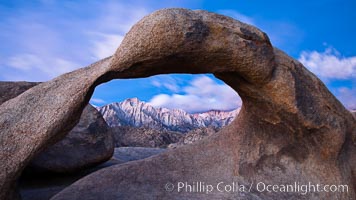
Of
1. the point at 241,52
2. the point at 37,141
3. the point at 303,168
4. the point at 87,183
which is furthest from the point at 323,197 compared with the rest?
the point at 37,141

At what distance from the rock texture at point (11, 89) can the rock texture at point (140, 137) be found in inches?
289

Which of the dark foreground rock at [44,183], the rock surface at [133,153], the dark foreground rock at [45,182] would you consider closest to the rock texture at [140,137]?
the rock surface at [133,153]

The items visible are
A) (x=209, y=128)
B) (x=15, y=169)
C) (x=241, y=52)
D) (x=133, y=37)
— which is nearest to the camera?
(x=15, y=169)

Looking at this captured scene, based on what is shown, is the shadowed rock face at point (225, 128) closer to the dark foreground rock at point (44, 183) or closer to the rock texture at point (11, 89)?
the dark foreground rock at point (44, 183)

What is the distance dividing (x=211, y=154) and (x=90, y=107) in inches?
129

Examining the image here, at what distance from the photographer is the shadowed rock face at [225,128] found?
3428 millimetres

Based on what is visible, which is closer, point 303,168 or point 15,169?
point 15,169

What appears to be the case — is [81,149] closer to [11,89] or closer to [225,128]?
[11,89]

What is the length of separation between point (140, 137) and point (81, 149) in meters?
7.22

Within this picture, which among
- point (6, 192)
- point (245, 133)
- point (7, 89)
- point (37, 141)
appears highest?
point (7, 89)

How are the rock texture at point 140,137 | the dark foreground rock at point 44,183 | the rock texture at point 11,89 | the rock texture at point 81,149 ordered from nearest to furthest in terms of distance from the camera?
the rock texture at point 11,89, the dark foreground rock at point 44,183, the rock texture at point 81,149, the rock texture at point 140,137

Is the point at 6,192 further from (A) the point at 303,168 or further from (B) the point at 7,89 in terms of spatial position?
(A) the point at 303,168

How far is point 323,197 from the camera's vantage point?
4832 mm

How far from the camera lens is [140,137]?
553 inches
